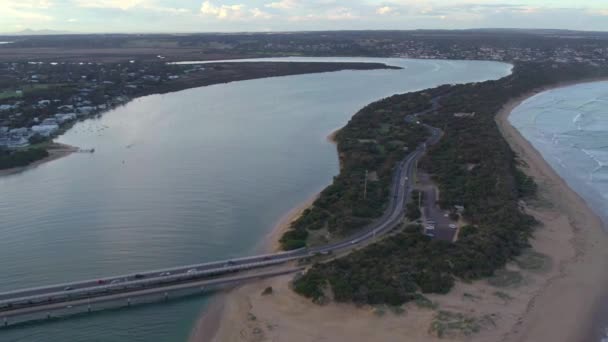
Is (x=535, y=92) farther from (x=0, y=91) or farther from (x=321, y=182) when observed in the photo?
(x=0, y=91)

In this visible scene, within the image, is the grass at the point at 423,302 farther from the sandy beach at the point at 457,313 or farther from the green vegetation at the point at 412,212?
the green vegetation at the point at 412,212

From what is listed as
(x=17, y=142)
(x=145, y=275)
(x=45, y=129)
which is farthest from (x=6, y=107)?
(x=145, y=275)

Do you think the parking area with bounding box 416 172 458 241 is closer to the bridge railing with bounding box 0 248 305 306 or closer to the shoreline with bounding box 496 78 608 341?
the shoreline with bounding box 496 78 608 341

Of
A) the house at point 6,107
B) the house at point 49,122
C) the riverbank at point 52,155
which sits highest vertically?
the house at point 6,107

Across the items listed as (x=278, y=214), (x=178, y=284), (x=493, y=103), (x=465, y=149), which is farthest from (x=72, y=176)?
(x=493, y=103)

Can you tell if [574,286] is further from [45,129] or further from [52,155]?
[45,129]

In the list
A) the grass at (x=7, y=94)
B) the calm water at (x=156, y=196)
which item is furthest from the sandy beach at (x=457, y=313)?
the grass at (x=7, y=94)
